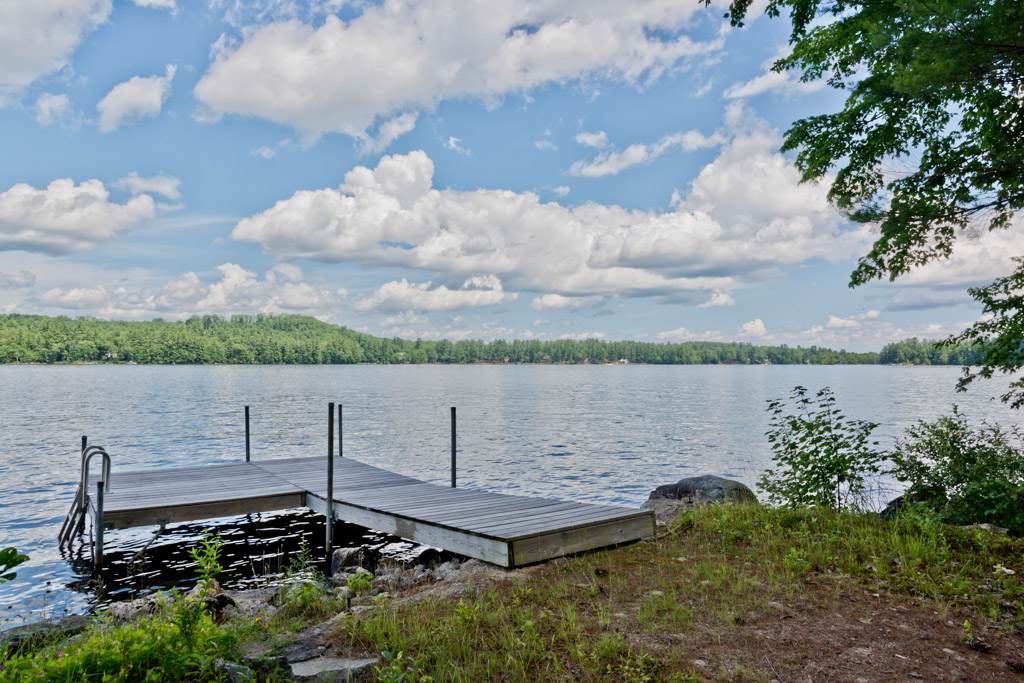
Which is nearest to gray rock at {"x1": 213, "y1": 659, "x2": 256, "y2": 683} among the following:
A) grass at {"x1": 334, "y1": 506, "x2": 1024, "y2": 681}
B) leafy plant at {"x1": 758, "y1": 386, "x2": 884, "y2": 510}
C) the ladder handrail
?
grass at {"x1": 334, "y1": 506, "x2": 1024, "y2": 681}

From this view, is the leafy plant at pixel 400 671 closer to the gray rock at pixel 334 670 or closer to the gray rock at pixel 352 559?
the gray rock at pixel 334 670

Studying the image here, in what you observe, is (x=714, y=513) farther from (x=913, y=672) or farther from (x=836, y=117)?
(x=836, y=117)

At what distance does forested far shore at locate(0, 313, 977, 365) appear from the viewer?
115 metres

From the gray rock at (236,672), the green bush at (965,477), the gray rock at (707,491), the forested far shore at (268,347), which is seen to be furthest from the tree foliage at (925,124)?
the forested far shore at (268,347)

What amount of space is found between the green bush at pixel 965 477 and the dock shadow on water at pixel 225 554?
302 inches

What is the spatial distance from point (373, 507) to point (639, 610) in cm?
578

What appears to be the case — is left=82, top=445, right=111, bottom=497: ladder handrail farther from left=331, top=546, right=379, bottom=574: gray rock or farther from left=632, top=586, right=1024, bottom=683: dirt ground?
left=632, top=586, right=1024, bottom=683: dirt ground

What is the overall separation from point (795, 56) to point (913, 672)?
10.8m

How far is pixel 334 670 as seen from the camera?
13.0ft

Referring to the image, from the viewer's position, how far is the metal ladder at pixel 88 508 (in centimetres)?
1002

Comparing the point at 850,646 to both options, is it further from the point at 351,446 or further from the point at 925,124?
the point at 351,446

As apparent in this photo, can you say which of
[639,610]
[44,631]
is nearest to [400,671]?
[639,610]

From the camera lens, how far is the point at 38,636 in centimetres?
544

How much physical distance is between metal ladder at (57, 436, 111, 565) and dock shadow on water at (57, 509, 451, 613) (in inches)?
12.7
